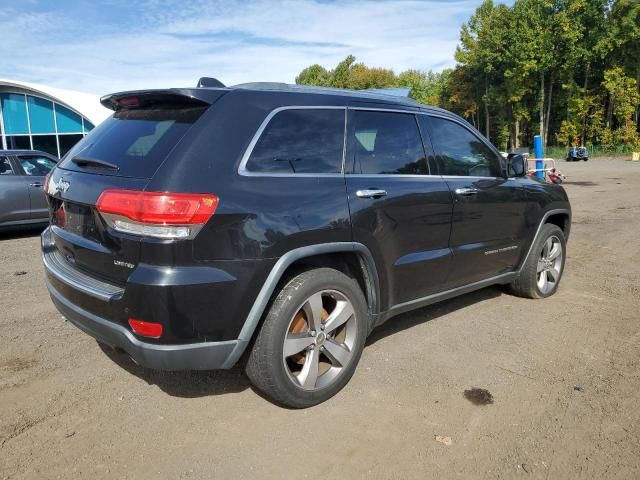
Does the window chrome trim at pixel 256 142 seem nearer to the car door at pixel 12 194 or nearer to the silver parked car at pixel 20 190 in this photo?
the silver parked car at pixel 20 190

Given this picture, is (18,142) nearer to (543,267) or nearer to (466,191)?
(543,267)

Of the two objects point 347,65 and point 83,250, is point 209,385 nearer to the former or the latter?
point 83,250

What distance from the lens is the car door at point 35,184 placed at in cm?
904

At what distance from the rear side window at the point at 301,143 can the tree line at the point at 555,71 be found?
154ft

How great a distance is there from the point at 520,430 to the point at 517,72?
48179mm

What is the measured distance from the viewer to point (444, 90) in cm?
6012

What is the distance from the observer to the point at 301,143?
10.3 ft

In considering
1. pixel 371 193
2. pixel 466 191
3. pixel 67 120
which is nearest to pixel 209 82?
pixel 371 193

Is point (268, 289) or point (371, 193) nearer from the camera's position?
point (268, 289)

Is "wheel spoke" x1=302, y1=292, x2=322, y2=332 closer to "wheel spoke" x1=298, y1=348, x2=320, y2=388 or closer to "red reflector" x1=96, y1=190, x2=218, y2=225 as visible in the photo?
"wheel spoke" x1=298, y1=348, x2=320, y2=388

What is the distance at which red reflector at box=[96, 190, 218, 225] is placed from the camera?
2557mm

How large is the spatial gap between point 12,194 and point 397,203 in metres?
7.82

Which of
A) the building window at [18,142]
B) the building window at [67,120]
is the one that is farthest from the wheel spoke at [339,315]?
the building window at [67,120]

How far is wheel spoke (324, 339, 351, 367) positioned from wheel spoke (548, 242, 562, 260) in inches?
120
